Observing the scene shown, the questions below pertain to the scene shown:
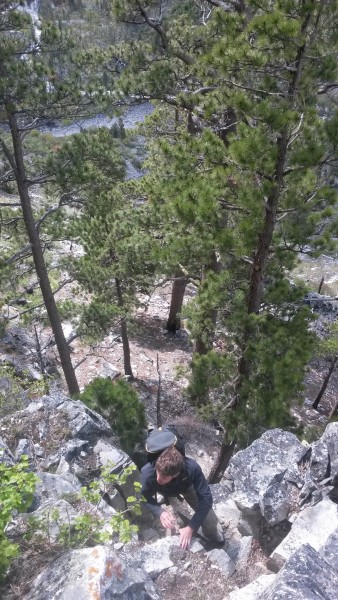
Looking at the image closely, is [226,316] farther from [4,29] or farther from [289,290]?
[4,29]

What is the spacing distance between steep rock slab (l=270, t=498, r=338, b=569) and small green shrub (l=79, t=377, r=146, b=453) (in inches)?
148

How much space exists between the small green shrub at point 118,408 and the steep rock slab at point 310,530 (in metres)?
3.77

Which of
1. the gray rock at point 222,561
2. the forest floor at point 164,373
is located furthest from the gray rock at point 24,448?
the forest floor at point 164,373

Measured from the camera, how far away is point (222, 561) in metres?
5.25

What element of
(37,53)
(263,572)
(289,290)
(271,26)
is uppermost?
(271,26)

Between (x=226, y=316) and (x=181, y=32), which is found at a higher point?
(x=181, y=32)

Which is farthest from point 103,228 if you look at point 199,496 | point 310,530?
point 310,530

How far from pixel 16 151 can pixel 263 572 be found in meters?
7.54

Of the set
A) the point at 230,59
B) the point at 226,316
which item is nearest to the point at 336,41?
the point at 230,59

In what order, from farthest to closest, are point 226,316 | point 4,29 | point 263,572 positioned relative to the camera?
point 226,316
point 4,29
point 263,572

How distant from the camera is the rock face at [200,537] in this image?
3.49 metres

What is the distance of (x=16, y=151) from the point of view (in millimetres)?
8453

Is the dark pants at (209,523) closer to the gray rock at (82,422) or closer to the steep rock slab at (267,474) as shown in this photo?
the steep rock slab at (267,474)

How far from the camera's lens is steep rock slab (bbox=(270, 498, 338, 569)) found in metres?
5.05
